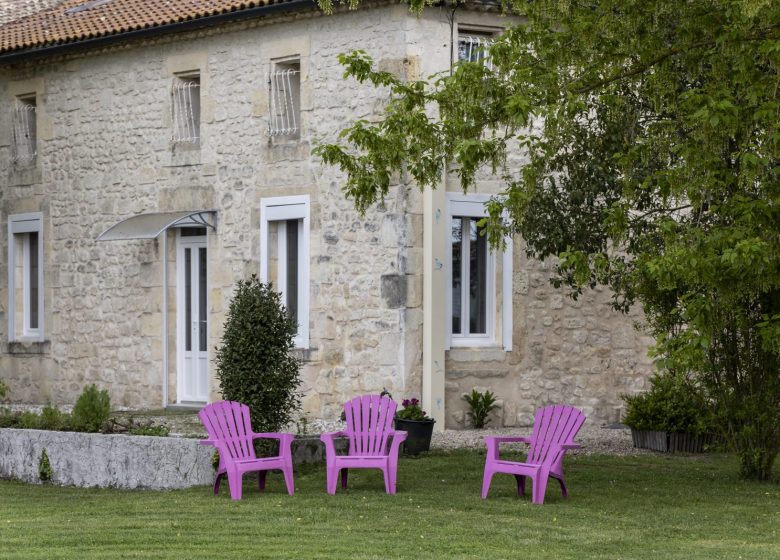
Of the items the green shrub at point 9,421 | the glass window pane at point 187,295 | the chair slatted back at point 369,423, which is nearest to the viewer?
the chair slatted back at point 369,423

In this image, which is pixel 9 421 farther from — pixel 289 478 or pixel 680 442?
pixel 680 442

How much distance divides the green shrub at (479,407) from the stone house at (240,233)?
13 cm

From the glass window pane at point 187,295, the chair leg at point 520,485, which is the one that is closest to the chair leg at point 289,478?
the chair leg at point 520,485

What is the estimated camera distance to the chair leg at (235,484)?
10336 mm

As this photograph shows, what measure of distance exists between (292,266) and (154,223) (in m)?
2.06

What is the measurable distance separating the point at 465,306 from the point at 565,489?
19.0ft

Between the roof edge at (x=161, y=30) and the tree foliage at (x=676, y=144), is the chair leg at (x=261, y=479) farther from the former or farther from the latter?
the roof edge at (x=161, y=30)

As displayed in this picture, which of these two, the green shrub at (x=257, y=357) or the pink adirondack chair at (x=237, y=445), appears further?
the green shrub at (x=257, y=357)

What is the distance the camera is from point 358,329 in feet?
51.8

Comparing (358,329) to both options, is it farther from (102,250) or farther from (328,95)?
(102,250)

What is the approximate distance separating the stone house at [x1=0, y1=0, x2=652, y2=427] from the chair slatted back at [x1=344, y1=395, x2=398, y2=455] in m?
4.02

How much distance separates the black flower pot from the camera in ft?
44.0

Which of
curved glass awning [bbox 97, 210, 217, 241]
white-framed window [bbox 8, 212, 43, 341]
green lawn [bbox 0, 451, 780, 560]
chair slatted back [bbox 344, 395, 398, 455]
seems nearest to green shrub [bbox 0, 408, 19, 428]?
green lawn [bbox 0, 451, 780, 560]

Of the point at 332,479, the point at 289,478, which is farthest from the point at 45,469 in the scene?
the point at 332,479
